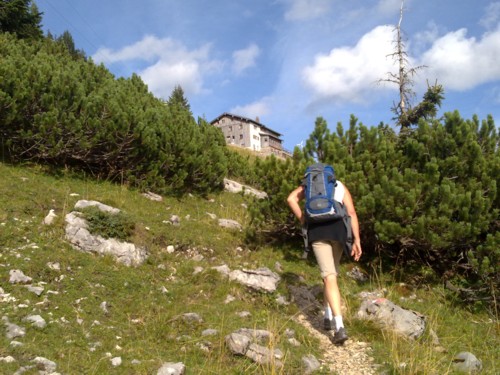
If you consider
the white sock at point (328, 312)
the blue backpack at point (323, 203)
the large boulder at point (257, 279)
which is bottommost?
the white sock at point (328, 312)

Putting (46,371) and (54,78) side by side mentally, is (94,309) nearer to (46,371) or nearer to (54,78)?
(46,371)

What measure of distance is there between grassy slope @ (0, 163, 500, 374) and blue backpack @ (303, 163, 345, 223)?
1.20m

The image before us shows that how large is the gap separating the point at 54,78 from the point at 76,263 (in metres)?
4.48

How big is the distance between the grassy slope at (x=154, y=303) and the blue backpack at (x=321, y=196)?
3.93ft

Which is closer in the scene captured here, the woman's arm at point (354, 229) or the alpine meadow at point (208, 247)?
the alpine meadow at point (208, 247)

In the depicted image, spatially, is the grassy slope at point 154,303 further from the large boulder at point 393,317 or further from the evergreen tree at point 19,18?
the evergreen tree at point 19,18

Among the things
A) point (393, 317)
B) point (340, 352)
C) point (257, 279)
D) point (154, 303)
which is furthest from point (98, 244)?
point (393, 317)

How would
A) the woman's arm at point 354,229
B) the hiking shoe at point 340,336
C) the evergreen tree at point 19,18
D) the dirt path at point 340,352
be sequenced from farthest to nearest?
the evergreen tree at point 19,18, the woman's arm at point 354,229, the hiking shoe at point 340,336, the dirt path at point 340,352

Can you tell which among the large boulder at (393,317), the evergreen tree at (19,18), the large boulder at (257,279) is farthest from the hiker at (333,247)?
the evergreen tree at (19,18)

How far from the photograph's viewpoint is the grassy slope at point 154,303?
373cm

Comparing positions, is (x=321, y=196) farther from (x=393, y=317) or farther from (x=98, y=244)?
(x=98, y=244)

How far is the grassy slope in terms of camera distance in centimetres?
373

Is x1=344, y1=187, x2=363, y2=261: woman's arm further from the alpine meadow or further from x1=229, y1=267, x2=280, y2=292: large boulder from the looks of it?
x1=229, y1=267, x2=280, y2=292: large boulder

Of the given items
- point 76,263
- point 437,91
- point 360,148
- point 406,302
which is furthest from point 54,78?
point 437,91
